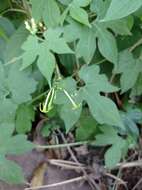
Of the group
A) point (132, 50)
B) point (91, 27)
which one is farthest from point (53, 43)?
point (132, 50)

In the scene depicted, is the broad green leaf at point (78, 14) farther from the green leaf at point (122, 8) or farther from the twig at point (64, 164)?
the twig at point (64, 164)

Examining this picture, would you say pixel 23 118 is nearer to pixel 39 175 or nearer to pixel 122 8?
pixel 39 175

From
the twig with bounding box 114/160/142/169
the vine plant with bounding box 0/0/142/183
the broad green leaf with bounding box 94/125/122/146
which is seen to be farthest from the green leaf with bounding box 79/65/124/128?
the twig with bounding box 114/160/142/169

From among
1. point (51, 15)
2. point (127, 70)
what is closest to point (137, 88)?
point (127, 70)

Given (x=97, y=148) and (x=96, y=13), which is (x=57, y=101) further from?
(x=97, y=148)

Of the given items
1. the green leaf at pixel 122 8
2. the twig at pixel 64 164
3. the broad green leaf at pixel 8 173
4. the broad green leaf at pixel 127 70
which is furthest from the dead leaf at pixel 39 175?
the green leaf at pixel 122 8
